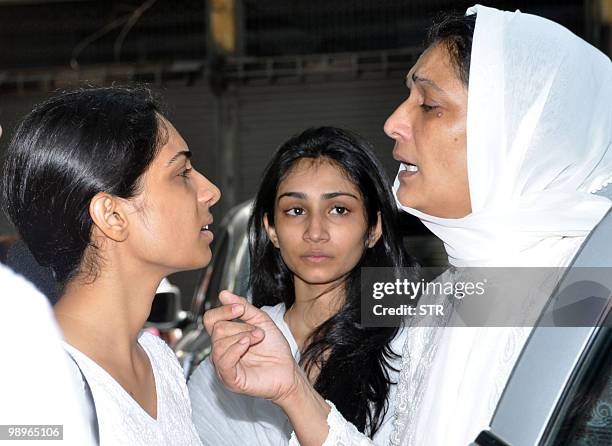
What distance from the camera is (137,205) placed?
2.04 metres

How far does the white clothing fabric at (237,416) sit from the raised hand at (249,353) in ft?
2.82

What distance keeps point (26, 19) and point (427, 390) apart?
40.2 ft

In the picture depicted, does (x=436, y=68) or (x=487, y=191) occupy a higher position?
(x=436, y=68)

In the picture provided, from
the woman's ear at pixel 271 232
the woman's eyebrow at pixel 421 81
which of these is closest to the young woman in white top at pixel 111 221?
the woman's eyebrow at pixel 421 81

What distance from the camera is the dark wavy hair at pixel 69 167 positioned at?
195 centimetres

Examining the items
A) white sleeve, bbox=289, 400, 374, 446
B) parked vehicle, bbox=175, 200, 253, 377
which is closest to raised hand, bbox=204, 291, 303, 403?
white sleeve, bbox=289, 400, 374, 446

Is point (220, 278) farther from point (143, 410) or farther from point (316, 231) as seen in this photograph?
point (143, 410)

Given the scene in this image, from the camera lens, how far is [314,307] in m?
3.05

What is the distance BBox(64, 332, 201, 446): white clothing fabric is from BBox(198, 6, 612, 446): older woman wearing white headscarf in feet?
0.59

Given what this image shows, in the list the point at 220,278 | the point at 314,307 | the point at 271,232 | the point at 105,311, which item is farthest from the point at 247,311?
the point at 220,278

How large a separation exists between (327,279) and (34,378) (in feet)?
4.58

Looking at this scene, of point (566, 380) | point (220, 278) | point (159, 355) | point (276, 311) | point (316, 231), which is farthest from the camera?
point (220, 278)

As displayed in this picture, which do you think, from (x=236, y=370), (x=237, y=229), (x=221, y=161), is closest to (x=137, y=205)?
(x=236, y=370)

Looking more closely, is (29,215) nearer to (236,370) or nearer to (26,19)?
(236,370)
